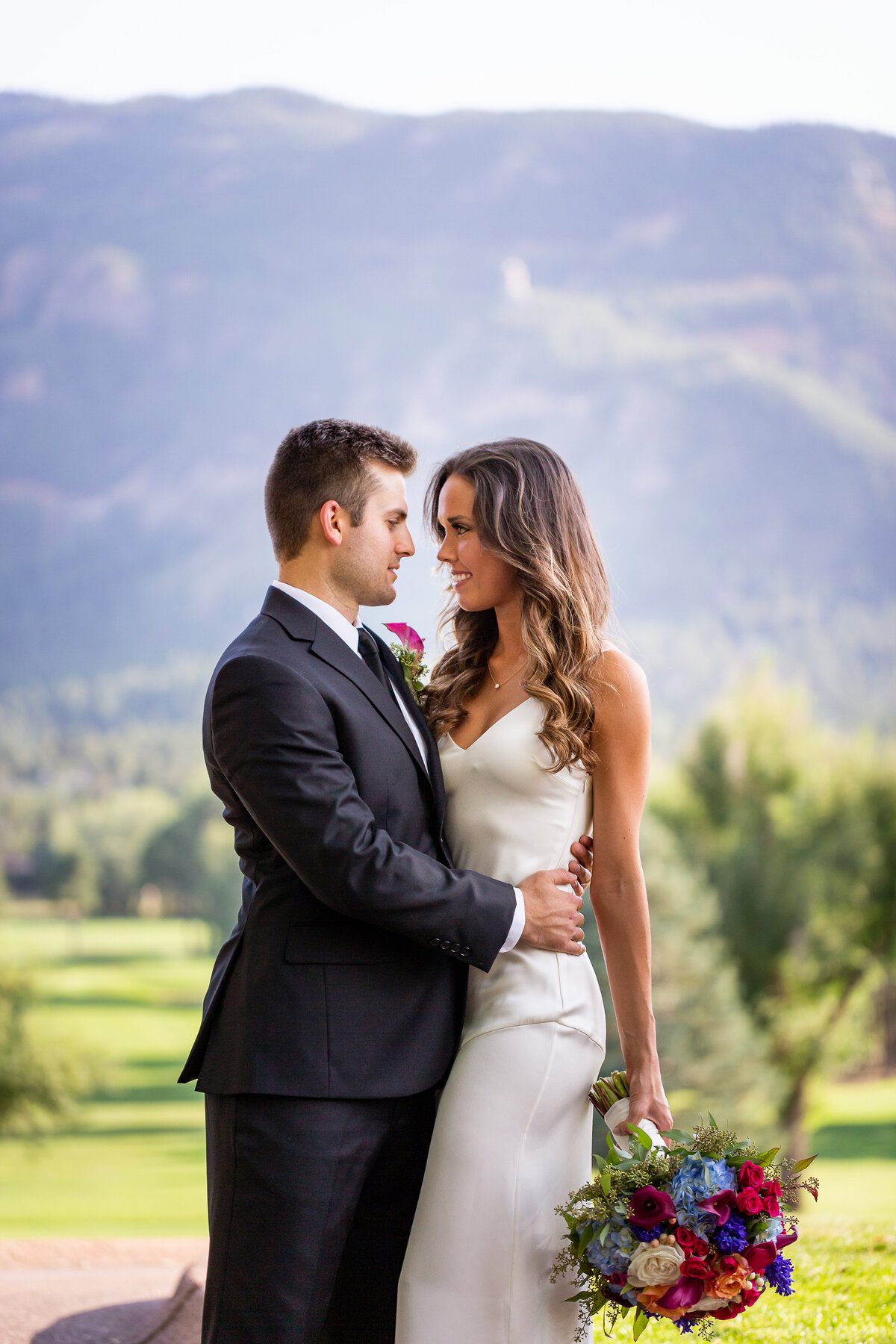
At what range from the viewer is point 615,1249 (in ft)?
7.54

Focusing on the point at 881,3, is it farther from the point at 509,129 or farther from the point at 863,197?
the point at 509,129

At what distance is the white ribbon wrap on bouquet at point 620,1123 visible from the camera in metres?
2.51

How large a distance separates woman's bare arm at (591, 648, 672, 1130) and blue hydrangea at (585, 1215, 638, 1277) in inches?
19.2

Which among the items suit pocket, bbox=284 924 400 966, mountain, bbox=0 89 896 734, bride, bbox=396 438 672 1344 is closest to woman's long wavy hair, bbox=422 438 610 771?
bride, bbox=396 438 672 1344

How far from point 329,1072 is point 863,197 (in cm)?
7181

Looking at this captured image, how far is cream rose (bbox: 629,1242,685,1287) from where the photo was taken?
7.32 ft

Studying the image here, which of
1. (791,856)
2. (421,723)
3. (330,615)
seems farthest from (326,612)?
(791,856)

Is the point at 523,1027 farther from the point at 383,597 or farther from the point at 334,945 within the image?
the point at 383,597

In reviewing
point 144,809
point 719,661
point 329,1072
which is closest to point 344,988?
point 329,1072

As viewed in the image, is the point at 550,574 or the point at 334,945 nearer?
the point at 334,945

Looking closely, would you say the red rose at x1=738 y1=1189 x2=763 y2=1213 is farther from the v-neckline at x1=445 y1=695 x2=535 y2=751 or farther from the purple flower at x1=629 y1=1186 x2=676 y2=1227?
the v-neckline at x1=445 y1=695 x2=535 y2=751

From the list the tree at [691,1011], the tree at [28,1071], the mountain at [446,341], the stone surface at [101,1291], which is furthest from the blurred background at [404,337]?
the stone surface at [101,1291]

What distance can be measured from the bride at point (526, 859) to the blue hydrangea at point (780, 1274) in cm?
45

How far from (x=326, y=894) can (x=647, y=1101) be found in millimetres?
890
